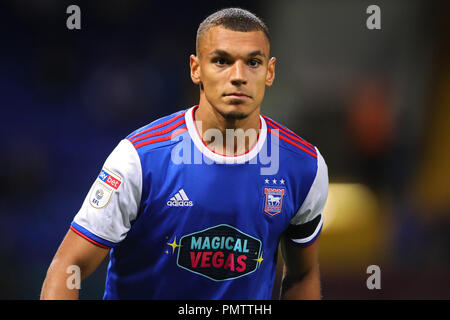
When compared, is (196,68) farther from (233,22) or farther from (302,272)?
(302,272)

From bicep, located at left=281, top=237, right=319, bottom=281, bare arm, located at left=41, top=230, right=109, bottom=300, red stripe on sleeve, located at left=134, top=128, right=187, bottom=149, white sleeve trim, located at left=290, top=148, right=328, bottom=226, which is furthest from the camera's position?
bicep, located at left=281, top=237, right=319, bottom=281

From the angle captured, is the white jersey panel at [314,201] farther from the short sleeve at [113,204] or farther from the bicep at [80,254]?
the bicep at [80,254]

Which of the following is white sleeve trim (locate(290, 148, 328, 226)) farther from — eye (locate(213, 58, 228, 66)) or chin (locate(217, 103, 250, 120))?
eye (locate(213, 58, 228, 66))

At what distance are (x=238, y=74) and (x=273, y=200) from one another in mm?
636

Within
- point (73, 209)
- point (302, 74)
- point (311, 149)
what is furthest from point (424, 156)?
point (311, 149)

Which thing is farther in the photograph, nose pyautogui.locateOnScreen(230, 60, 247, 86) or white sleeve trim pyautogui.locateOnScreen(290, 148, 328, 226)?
white sleeve trim pyautogui.locateOnScreen(290, 148, 328, 226)

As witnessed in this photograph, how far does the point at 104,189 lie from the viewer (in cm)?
259

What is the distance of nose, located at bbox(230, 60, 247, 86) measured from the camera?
2.59 meters

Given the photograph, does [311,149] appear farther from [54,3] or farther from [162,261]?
[54,3]

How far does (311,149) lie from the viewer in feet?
9.77

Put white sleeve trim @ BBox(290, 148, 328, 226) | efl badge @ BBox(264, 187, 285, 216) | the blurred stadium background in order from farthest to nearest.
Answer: the blurred stadium background → white sleeve trim @ BBox(290, 148, 328, 226) → efl badge @ BBox(264, 187, 285, 216)

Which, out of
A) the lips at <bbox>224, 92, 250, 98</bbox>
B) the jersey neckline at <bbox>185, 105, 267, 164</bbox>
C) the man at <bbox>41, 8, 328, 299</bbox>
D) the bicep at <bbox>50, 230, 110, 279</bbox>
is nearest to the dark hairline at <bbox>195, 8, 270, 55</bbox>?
the man at <bbox>41, 8, 328, 299</bbox>

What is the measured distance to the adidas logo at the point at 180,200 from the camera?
8.74 feet

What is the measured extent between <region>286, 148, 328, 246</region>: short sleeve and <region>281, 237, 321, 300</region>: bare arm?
0.18 feet
